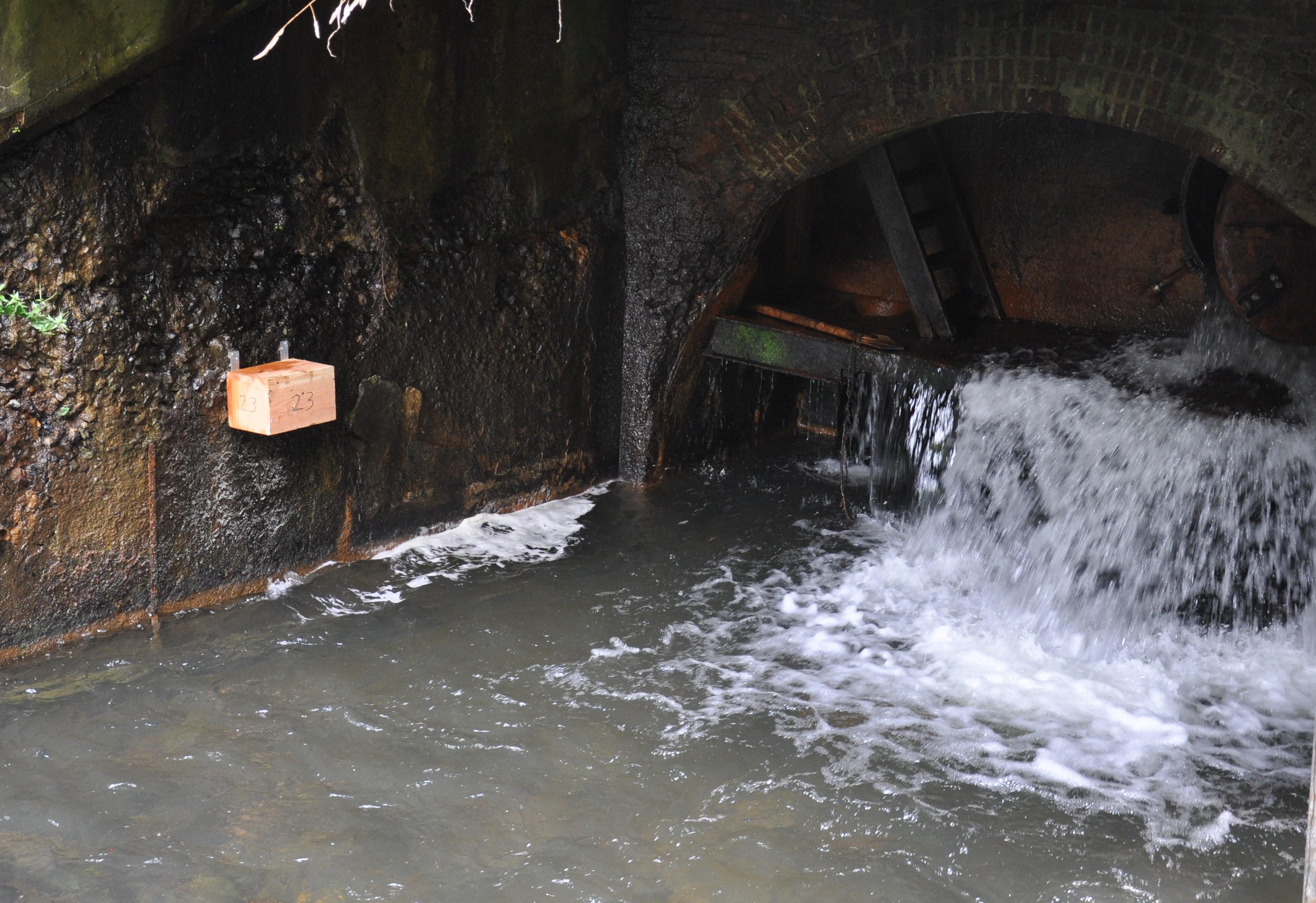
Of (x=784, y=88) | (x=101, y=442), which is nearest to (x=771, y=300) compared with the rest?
(x=784, y=88)

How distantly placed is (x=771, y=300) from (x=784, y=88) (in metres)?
1.59

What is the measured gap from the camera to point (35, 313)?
4.29 m

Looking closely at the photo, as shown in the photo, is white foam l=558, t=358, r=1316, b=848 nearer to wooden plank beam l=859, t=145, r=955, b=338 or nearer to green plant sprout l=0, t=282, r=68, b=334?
wooden plank beam l=859, t=145, r=955, b=338

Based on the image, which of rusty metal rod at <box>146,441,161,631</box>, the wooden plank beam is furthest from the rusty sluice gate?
rusty metal rod at <box>146,441,161,631</box>

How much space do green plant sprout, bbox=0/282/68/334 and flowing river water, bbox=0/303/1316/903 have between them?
1215 mm

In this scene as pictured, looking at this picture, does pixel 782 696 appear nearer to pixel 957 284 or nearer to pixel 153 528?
pixel 153 528

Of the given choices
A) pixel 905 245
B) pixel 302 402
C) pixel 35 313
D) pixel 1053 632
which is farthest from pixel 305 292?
pixel 1053 632

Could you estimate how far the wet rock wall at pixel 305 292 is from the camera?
4.40 metres

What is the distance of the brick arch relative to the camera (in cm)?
468

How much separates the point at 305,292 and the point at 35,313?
113 centimetres

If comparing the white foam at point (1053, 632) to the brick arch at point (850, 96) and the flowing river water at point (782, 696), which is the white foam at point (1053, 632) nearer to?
the flowing river water at point (782, 696)

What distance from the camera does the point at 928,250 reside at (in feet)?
21.8

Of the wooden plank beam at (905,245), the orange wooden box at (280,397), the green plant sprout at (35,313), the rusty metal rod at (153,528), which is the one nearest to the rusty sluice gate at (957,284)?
the wooden plank beam at (905,245)

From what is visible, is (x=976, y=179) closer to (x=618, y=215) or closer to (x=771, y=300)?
(x=771, y=300)
